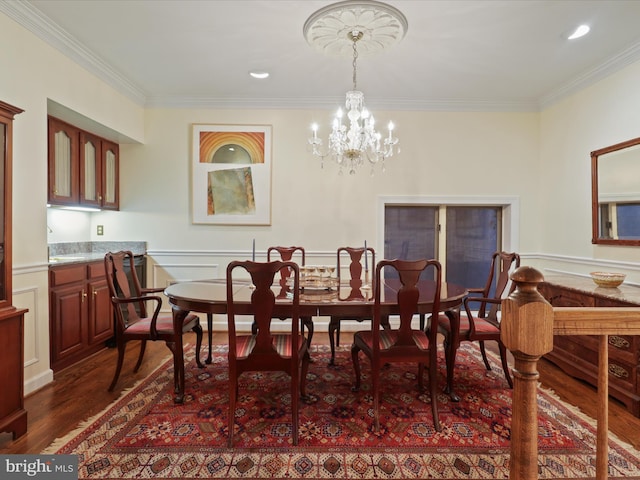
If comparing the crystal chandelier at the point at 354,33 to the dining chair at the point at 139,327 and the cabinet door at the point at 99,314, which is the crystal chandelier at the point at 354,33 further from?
the cabinet door at the point at 99,314

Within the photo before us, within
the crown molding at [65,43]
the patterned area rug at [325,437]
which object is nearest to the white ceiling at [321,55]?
the crown molding at [65,43]

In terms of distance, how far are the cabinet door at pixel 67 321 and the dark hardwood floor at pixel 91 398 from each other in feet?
0.55

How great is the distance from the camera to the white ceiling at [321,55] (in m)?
2.44

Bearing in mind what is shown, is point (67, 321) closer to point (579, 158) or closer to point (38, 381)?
point (38, 381)

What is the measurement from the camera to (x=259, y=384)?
8.79 ft

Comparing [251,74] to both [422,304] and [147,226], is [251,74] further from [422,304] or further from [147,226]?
[422,304]

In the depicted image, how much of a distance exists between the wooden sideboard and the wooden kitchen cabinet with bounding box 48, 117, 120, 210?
4.52 metres

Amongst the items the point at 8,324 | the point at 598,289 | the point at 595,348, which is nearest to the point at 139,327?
the point at 8,324

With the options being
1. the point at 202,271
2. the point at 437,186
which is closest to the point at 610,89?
the point at 437,186

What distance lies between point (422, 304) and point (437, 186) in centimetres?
244

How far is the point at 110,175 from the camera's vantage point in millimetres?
4016

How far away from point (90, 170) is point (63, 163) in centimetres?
41

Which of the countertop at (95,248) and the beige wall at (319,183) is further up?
the beige wall at (319,183)

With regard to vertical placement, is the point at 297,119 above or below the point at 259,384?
above
